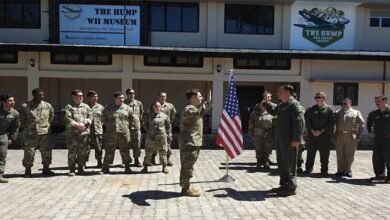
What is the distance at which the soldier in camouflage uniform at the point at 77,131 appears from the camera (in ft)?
31.6

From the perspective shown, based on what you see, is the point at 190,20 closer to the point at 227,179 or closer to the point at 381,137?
the point at 227,179

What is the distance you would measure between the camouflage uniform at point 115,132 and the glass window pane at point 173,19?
8908 mm

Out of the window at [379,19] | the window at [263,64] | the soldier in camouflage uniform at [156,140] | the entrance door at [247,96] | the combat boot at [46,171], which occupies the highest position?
the window at [379,19]

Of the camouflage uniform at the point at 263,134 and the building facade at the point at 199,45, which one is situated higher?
the building facade at the point at 199,45

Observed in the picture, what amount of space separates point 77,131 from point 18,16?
10.7 m

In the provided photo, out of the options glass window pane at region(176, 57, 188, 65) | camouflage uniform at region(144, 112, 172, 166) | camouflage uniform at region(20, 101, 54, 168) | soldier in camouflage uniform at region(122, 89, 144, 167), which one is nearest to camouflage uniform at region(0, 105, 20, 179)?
camouflage uniform at region(20, 101, 54, 168)

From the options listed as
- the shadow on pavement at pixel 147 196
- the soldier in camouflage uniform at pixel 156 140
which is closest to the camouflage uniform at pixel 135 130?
the soldier in camouflage uniform at pixel 156 140

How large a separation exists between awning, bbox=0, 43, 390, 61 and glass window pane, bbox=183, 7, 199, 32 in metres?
2.14

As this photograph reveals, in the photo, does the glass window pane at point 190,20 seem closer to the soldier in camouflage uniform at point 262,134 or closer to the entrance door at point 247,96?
the entrance door at point 247,96

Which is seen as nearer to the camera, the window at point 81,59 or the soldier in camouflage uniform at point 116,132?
the soldier in camouflage uniform at point 116,132

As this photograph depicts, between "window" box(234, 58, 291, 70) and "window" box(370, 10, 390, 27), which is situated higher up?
"window" box(370, 10, 390, 27)

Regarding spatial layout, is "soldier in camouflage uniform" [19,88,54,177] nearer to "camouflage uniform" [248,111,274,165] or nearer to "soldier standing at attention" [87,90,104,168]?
"soldier standing at attention" [87,90,104,168]

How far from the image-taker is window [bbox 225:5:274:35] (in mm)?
18625

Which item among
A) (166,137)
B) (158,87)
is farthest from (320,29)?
(166,137)
